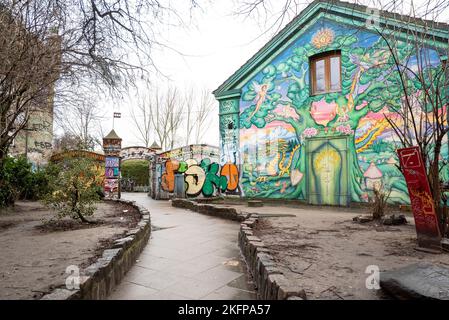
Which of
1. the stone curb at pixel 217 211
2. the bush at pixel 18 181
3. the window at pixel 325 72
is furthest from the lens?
the window at pixel 325 72

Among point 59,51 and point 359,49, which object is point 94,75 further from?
point 359,49

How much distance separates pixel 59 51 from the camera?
565 centimetres

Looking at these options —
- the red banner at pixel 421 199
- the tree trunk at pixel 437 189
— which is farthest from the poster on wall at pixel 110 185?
the tree trunk at pixel 437 189

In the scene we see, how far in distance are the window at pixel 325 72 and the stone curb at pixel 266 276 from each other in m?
8.55

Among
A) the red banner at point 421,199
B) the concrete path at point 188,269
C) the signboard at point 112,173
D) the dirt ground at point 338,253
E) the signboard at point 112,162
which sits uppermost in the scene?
the signboard at point 112,162

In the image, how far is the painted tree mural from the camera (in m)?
9.87

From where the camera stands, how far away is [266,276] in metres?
3.08

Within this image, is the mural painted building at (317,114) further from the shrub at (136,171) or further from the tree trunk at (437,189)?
the shrub at (136,171)

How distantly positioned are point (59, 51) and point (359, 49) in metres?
9.76

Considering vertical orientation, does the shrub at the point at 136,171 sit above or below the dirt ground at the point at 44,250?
above

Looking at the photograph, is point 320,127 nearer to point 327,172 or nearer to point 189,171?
point 327,172

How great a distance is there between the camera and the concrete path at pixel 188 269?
3.34 meters

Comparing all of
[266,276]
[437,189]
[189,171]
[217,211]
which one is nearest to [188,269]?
[266,276]

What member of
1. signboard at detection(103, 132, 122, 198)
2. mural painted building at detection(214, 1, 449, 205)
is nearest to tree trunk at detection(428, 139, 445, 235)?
mural painted building at detection(214, 1, 449, 205)
